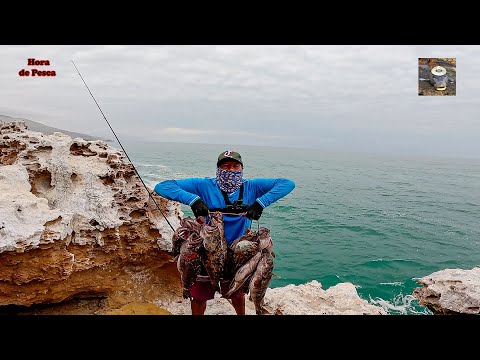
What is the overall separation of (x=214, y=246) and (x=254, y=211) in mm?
514

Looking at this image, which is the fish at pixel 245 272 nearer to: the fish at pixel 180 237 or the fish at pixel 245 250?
the fish at pixel 245 250

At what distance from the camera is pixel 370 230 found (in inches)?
752

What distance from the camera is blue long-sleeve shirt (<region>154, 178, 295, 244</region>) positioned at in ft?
10.6

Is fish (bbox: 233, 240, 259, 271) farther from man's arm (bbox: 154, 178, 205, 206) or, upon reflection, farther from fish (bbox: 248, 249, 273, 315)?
man's arm (bbox: 154, 178, 205, 206)

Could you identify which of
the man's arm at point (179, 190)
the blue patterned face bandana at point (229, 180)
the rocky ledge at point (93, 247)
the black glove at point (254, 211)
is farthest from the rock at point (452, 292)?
the man's arm at point (179, 190)

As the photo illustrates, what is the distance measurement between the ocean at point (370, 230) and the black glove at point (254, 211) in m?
0.31

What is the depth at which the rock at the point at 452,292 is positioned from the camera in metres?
4.12

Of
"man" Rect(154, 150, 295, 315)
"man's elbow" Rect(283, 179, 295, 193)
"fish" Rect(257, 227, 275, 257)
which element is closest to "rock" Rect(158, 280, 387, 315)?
"man" Rect(154, 150, 295, 315)

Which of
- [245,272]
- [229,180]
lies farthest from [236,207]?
[245,272]

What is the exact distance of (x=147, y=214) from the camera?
466cm

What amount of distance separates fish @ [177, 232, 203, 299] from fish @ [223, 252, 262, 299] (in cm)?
39

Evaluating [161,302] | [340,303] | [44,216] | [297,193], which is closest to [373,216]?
[297,193]

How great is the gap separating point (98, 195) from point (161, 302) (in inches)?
66.4

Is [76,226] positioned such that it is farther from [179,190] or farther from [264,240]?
[264,240]
